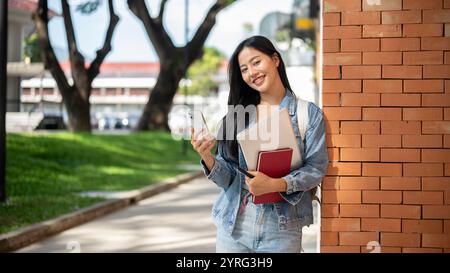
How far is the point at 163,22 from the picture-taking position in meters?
25.4

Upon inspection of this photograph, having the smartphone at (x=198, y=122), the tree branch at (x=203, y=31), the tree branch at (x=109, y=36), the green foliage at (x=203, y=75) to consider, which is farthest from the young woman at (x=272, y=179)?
the green foliage at (x=203, y=75)

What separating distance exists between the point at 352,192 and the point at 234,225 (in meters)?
0.66

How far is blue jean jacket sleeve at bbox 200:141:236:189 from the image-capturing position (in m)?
2.68

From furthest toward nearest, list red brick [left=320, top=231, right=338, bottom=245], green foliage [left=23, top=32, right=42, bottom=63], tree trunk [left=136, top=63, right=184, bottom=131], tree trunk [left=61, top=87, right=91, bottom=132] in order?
tree trunk [left=136, top=63, right=184, bottom=131]
green foliage [left=23, top=32, right=42, bottom=63]
tree trunk [left=61, top=87, right=91, bottom=132]
red brick [left=320, top=231, right=338, bottom=245]

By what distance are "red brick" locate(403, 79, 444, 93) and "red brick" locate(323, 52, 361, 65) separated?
22 centimetres

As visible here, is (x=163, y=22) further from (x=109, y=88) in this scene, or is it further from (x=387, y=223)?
(x=387, y=223)

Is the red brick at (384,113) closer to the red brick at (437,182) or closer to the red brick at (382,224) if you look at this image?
the red brick at (437,182)

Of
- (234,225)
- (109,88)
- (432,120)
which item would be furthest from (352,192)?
(109,88)

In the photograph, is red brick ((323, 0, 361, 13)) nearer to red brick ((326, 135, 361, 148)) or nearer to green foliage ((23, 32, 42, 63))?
red brick ((326, 135, 361, 148))

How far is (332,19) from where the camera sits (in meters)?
3.11

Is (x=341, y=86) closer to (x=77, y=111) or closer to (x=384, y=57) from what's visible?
(x=384, y=57)

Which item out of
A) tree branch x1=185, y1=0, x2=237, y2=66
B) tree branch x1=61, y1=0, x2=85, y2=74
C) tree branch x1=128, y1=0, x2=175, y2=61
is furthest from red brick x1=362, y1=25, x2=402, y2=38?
tree branch x1=128, y1=0, x2=175, y2=61

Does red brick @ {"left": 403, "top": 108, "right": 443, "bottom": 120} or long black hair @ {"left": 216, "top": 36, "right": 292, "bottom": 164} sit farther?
red brick @ {"left": 403, "top": 108, "right": 443, "bottom": 120}
